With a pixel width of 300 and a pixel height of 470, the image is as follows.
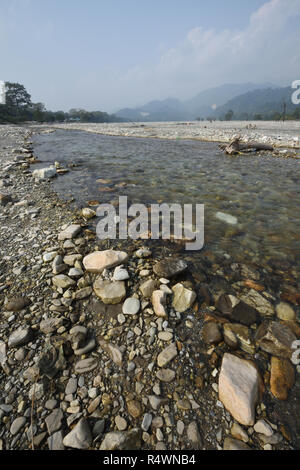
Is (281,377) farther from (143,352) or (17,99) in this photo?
(17,99)

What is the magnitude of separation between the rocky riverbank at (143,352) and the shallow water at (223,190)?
936 mm

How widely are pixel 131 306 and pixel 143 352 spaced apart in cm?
64

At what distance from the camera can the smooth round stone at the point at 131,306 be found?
9.31ft

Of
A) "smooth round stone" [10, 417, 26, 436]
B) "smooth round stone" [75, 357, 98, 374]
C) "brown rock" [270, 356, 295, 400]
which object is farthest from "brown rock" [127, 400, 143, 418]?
"brown rock" [270, 356, 295, 400]

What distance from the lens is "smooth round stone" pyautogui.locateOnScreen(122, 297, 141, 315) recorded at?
112 inches

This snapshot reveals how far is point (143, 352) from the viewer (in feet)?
7.90

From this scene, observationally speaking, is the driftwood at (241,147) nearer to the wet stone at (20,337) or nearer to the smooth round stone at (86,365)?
the smooth round stone at (86,365)

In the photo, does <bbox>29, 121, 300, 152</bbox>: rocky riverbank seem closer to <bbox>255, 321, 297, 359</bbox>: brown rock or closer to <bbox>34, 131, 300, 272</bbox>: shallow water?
<bbox>34, 131, 300, 272</bbox>: shallow water

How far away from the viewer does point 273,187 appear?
7992 millimetres

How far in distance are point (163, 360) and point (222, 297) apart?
1377 millimetres

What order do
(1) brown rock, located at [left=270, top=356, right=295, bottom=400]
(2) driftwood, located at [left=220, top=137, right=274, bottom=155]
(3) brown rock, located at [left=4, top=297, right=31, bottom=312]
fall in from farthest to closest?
(2) driftwood, located at [left=220, top=137, right=274, bottom=155] → (3) brown rock, located at [left=4, top=297, right=31, bottom=312] → (1) brown rock, located at [left=270, top=356, right=295, bottom=400]

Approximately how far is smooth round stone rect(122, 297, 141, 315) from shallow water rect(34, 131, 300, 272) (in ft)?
7.10
